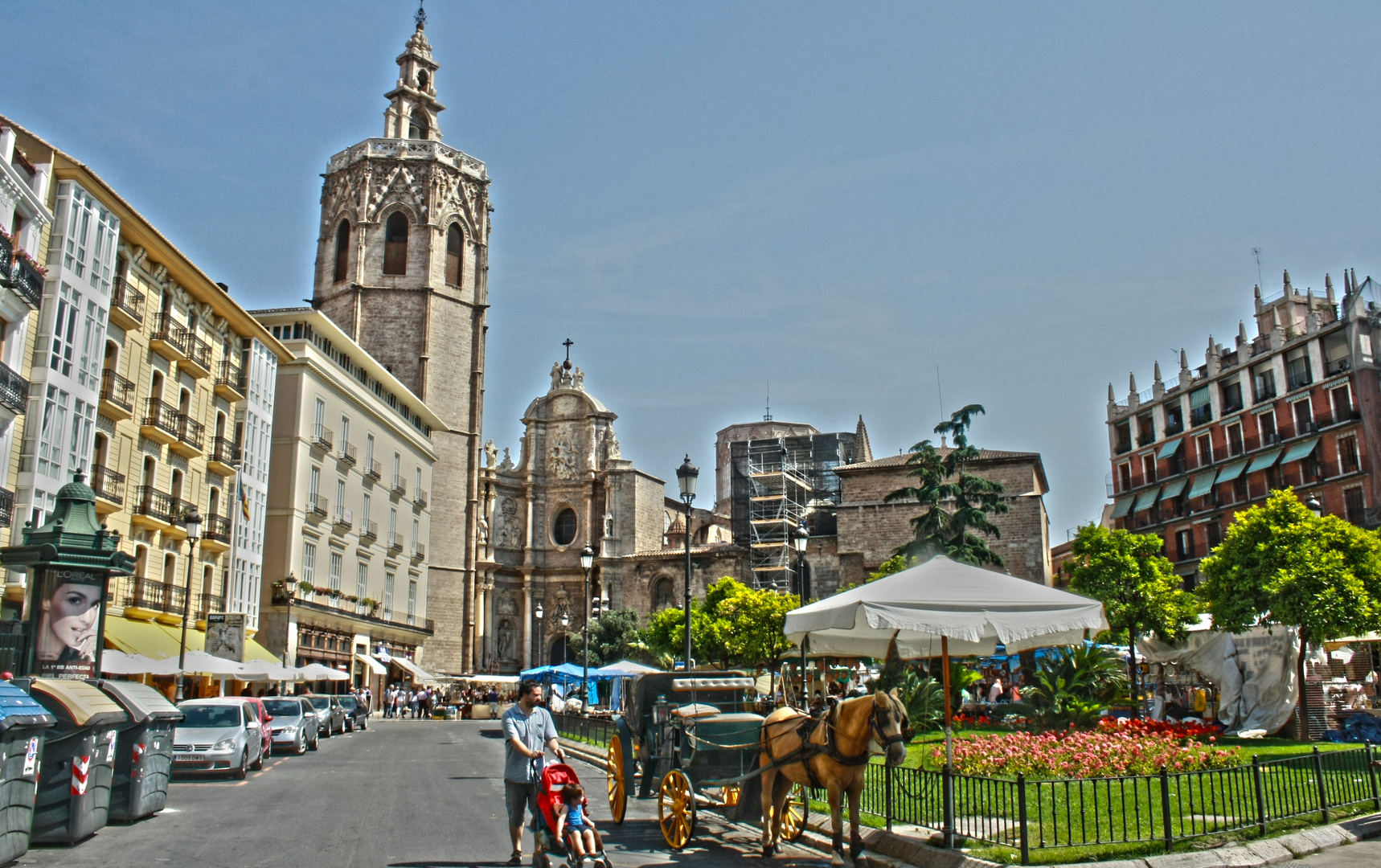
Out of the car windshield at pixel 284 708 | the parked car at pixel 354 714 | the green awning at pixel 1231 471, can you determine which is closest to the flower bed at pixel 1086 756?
the car windshield at pixel 284 708

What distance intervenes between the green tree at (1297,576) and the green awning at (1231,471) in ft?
102

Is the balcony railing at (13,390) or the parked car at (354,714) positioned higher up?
the balcony railing at (13,390)

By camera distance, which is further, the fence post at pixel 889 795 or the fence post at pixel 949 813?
the fence post at pixel 889 795

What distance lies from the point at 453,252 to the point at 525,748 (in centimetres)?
5367

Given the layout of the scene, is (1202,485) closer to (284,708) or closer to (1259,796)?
(284,708)

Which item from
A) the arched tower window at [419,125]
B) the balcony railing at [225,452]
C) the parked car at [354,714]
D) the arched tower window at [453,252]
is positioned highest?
the arched tower window at [419,125]

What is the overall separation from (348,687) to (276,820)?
113 ft

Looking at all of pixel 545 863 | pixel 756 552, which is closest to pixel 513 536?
pixel 756 552

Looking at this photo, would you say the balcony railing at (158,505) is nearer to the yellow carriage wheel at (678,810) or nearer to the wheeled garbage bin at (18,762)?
the wheeled garbage bin at (18,762)

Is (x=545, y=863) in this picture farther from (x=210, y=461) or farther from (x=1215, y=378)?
A: (x=1215, y=378)

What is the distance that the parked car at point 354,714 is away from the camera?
33.4m

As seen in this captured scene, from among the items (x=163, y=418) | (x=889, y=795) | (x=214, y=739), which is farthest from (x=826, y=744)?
(x=163, y=418)

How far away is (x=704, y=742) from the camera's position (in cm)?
995

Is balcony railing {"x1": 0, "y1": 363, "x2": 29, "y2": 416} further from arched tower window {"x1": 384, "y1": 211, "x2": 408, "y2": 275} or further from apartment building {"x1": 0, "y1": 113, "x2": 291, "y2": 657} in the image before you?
arched tower window {"x1": 384, "y1": 211, "x2": 408, "y2": 275}
